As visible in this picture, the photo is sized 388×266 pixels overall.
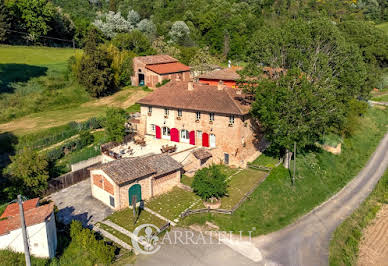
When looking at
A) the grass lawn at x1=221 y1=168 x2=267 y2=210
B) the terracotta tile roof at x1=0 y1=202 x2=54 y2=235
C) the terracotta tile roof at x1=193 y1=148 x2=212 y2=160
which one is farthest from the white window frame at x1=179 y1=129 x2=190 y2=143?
the terracotta tile roof at x1=0 y1=202 x2=54 y2=235

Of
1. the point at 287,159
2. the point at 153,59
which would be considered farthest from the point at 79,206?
the point at 153,59

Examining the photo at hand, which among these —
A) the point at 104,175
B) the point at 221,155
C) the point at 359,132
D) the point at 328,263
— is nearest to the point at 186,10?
the point at 359,132

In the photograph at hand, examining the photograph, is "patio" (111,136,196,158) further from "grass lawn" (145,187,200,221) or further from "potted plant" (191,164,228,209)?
"potted plant" (191,164,228,209)

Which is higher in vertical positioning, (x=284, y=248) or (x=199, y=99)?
(x=199, y=99)

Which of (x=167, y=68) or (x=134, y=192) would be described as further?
(x=167, y=68)

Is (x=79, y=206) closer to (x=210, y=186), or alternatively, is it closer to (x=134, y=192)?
(x=134, y=192)

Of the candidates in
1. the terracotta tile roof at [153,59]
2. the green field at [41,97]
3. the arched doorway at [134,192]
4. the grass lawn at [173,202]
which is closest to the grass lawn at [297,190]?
the grass lawn at [173,202]
